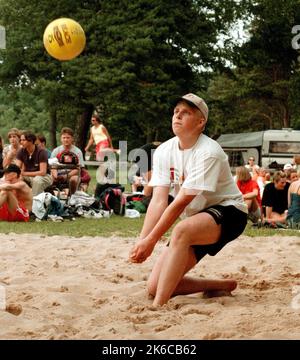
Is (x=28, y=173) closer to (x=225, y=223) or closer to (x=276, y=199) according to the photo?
(x=276, y=199)

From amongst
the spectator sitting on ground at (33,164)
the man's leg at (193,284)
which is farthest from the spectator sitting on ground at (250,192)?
the man's leg at (193,284)

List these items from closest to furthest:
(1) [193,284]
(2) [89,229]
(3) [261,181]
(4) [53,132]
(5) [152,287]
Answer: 1. (5) [152,287]
2. (1) [193,284]
3. (2) [89,229]
4. (3) [261,181]
5. (4) [53,132]

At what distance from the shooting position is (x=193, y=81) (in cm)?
3531

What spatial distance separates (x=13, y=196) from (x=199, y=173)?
256 inches

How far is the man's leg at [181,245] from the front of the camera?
14.8ft

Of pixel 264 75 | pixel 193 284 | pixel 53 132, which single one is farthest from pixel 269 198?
pixel 264 75

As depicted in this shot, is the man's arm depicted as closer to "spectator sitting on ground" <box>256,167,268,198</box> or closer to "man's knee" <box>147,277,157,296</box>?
"man's knee" <box>147,277,157,296</box>

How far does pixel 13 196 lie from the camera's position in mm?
10500

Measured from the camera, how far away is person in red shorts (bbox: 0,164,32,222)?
34.3ft

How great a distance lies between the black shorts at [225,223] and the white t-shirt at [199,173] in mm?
46

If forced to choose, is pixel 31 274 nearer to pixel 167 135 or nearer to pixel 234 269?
pixel 234 269

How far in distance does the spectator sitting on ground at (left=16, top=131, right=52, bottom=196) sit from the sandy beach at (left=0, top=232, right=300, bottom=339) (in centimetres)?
391

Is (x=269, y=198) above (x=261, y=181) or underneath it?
underneath
